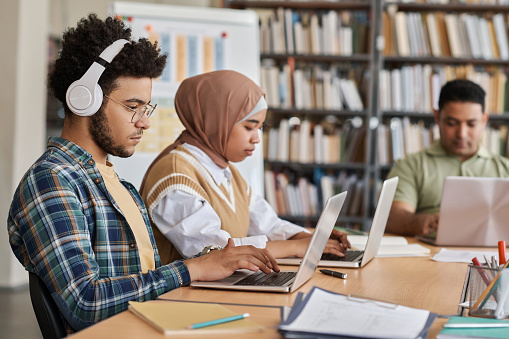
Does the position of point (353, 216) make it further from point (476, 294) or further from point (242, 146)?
point (476, 294)

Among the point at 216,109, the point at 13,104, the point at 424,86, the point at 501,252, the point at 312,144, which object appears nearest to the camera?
the point at 501,252

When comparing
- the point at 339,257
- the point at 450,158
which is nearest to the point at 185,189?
the point at 339,257

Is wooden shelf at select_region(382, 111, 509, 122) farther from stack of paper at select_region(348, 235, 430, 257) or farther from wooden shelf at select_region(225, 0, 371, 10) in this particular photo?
stack of paper at select_region(348, 235, 430, 257)

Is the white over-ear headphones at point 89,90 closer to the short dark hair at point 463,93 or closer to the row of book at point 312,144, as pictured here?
the short dark hair at point 463,93

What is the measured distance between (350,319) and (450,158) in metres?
2.01

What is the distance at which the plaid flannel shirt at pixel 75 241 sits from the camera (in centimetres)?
125

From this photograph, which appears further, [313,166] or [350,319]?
[313,166]

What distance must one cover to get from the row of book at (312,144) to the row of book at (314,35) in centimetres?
51

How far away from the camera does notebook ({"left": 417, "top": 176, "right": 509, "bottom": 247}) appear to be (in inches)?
84.2

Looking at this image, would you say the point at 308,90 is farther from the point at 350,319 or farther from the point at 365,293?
the point at 350,319

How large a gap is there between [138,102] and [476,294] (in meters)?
0.88

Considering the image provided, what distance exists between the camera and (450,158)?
2.88 m

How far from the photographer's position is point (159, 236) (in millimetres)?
1893

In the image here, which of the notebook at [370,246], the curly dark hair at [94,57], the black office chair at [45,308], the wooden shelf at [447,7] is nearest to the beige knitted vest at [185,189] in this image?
the notebook at [370,246]
